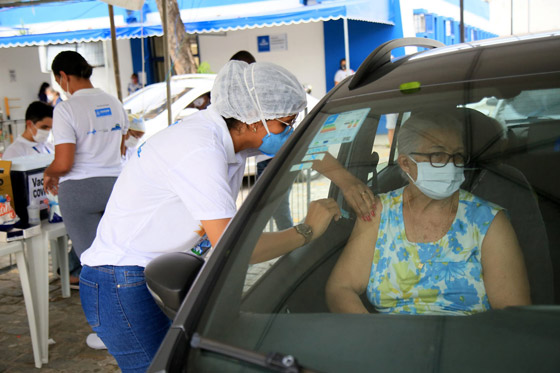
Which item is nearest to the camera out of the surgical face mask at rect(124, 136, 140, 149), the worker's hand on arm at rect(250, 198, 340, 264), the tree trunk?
the worker's hand on arm at rect(250, 198, 340, 264)

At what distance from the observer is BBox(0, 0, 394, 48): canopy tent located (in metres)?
12.1

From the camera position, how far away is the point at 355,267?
181cm

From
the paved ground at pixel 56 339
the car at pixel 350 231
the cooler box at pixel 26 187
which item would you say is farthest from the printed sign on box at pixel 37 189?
the car at pixel 350 231

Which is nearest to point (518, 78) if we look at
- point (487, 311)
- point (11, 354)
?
point (487, 311)

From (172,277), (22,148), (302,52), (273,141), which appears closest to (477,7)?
(302,52)

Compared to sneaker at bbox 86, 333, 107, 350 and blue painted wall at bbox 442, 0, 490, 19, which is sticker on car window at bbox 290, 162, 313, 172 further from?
blue painted wall at bbox 442, 0, 490, 19

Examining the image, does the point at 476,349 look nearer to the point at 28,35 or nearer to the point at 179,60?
the point at 179,60

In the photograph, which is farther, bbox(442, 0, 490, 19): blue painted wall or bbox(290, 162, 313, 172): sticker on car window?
bbox(442, 0, 490, 19): blue painted wall

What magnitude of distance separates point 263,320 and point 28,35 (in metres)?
14.4

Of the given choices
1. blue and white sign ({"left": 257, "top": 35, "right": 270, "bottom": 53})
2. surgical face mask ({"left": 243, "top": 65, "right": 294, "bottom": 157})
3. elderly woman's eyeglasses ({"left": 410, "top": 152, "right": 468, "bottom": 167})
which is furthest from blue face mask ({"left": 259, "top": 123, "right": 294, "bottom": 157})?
blue and white sign ({"left": 257, "top": 35, "right": 270, "bottom": 53})

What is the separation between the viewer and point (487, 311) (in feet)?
4.88

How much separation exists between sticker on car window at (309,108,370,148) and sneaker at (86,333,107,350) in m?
2.81

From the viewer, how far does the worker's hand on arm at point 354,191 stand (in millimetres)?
1858

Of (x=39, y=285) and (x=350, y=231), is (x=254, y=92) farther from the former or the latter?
(x=39, y=285)
